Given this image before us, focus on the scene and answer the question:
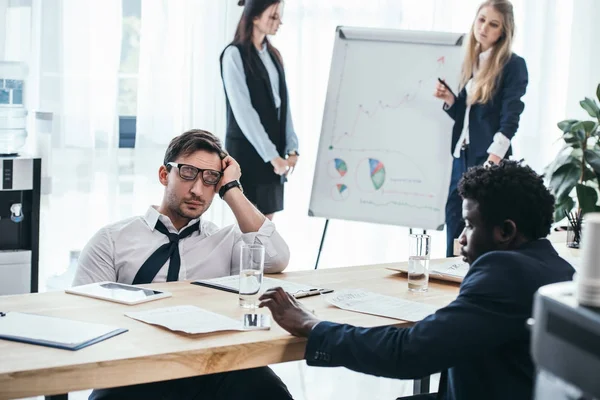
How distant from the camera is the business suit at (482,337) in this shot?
1588mm

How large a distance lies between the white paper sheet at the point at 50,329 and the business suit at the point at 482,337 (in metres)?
0.54

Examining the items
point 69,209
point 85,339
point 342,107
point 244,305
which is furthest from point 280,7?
point 85,339

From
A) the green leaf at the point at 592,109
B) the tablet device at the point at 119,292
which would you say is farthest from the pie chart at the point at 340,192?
the tablet device at the point at 119,292

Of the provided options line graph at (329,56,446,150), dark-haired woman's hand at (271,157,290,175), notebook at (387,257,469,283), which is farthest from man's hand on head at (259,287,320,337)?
line graph at (329,56,446,150)

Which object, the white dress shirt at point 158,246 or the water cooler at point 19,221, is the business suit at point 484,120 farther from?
the water cooler at point 19,221

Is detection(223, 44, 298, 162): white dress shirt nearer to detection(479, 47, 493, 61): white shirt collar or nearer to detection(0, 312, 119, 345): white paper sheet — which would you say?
Result: detection(479, 47, 493, 61): white shirt collar

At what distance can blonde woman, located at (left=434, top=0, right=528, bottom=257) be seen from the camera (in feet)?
13.4

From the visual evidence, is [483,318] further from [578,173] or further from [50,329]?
[578,173]

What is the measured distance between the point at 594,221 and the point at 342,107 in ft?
10.7

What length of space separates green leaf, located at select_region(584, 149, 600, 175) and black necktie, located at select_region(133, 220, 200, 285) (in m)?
2.19

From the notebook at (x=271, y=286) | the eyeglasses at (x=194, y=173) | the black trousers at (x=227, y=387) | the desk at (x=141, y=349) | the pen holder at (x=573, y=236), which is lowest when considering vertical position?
the black trousers at (x=227, y=387)

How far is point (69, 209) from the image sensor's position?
4.18 m

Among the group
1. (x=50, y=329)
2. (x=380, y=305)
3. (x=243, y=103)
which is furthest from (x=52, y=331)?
(x=243, y=103)

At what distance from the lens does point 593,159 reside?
390cm
